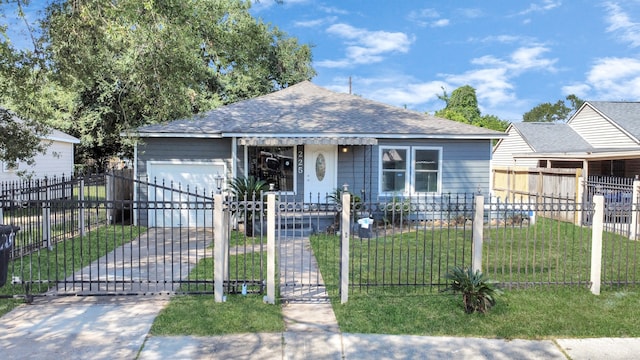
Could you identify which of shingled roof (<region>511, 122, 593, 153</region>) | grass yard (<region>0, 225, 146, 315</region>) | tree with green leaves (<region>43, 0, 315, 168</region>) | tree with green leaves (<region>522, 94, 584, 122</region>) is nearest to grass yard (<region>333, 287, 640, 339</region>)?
grass yard (<region>0, 225, 146, 315</region>)

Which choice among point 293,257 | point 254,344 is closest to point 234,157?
point 293,257

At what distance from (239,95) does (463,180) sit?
1574cm

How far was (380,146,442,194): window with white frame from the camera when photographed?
13.7 m

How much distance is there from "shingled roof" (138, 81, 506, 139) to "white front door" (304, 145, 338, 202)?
76 centimetres

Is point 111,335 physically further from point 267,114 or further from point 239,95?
point 239,95

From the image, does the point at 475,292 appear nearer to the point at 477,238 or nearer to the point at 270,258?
the point at 477,238

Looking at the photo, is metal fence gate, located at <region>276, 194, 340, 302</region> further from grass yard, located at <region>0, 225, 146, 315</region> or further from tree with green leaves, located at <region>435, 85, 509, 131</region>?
tree with green leaves, located at <region>435, 85, 509, 131</region>

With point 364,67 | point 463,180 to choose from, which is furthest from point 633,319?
point 364,67

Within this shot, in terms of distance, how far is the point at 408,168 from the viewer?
13719 millimetres

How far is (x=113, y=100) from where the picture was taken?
843 inches

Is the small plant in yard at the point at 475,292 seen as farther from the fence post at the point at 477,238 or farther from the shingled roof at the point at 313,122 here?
the shingled roof at the point at 313,122

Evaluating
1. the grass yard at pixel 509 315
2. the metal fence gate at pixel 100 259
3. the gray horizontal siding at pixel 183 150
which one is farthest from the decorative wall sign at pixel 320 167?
the grass yard at pixel 509 315

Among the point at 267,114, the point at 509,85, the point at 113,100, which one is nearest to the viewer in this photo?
the point at 267,114

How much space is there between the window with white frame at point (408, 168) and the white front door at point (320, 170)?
1.55m
